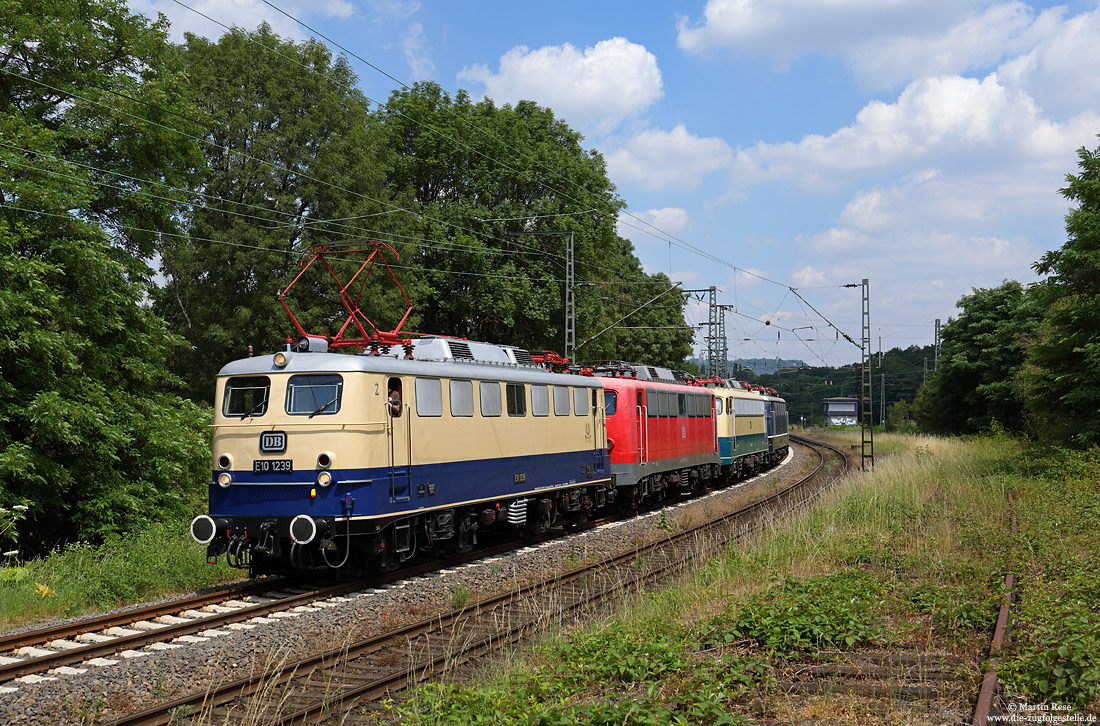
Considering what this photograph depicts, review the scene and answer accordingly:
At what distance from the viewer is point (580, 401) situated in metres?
19.3

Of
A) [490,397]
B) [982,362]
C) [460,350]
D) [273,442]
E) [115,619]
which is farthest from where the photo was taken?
[982,362]

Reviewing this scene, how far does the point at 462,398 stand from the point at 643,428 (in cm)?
921

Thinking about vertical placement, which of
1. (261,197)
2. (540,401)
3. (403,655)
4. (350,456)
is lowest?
(403,655)

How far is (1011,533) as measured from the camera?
1309 centimetres

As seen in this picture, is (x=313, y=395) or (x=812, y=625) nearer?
(x=812, y=625)

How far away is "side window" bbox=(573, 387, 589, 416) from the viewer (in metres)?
19.0

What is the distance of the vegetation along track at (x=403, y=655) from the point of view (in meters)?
7.21

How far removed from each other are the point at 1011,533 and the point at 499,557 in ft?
26.5

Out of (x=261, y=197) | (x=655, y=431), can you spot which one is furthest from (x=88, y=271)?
(x=655, y=431)

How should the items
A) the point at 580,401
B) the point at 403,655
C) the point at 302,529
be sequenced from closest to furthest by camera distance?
the point at 403,655
the point at 302,529
the point at 580,401

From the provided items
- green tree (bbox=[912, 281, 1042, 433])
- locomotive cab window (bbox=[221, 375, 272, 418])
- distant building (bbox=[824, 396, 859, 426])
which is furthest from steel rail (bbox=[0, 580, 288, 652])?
distant building (bbox=[824, 396, 859, 426])

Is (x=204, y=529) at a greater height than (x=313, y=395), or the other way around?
(x=313, y=395)

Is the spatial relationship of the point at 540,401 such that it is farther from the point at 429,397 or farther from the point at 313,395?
the point at 313,395

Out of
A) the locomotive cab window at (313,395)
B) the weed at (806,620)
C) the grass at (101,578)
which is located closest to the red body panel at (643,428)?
the locomotive cab window at (313,395)
